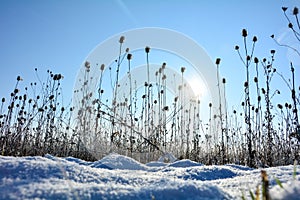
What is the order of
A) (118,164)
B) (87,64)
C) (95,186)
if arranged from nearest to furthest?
(95,186) < (118,164) < (87,64)

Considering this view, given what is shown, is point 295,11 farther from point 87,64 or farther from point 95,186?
point 87,64

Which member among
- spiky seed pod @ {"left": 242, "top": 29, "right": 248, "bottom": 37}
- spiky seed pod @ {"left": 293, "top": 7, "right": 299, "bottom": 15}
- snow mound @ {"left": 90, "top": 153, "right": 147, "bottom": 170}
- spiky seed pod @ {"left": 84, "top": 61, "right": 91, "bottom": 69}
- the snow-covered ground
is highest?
spiky seed pod @ {"left": 84, "top": 61, "right": 91, "bottom": 69}

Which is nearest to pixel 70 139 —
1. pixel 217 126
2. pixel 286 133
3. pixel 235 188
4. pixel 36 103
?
pixel 36 103

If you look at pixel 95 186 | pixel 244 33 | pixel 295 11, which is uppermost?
pixel 244 33

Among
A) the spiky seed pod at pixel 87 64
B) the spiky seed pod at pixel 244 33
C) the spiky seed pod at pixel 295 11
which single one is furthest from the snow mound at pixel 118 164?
the spiky seed pod at pixel 87 64

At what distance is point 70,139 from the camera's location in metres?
6.68

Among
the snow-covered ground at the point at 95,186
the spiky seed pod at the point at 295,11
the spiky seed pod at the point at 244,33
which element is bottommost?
the snow-covered ground at the point at 95,186

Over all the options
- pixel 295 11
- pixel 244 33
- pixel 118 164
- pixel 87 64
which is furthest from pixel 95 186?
pixel 87 64

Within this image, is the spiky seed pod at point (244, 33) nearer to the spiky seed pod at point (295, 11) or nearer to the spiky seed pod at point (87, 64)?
the spiky seed pod at point (295, 11)

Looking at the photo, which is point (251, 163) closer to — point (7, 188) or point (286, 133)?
point (286, 133)

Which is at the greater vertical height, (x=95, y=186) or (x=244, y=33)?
(x=244, y=33)

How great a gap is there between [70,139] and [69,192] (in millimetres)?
6312

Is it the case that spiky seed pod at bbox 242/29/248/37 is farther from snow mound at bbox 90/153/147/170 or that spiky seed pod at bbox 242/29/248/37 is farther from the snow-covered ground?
the snow-covered ground

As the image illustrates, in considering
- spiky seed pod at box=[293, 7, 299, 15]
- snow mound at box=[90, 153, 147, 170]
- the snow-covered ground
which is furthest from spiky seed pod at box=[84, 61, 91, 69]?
the snow-covered ground
